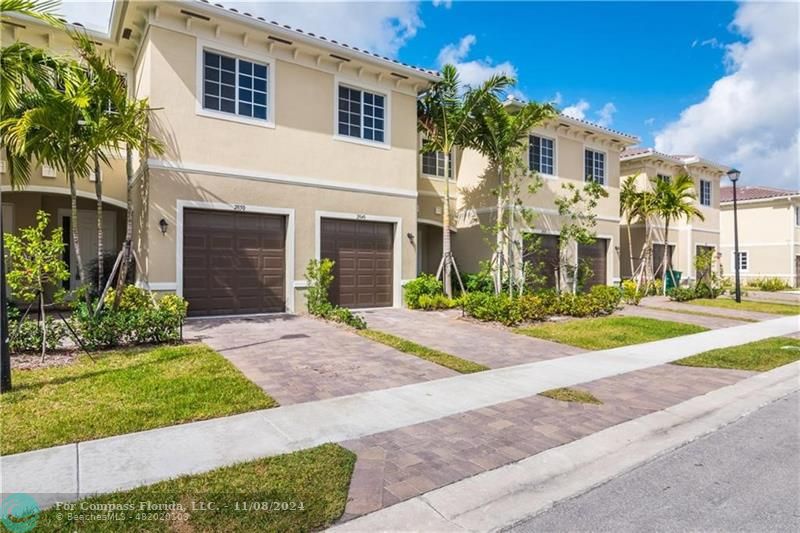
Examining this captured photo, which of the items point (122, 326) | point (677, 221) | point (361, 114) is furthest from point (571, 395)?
point (677, 221)

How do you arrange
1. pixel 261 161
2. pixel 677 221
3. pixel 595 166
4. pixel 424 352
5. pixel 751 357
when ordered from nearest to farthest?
pixel 424 352 → pixel 751 357 → pixel 261 161 → pixel 595 166 → pixel 677 221

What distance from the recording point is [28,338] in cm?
759

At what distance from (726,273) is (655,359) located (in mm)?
32148

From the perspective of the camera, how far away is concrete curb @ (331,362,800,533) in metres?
3.36

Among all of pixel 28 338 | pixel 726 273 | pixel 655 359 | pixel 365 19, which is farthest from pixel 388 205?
pixel 726 273

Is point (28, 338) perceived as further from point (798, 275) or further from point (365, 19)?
point (798, 275)

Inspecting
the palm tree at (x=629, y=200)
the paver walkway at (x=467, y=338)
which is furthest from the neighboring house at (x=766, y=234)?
the paver walkway at (x=467, y=338)

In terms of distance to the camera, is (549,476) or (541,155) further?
(541,155)

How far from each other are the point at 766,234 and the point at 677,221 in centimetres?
1250

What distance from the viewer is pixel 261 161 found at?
1230 cm

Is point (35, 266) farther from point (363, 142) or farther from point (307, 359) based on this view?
point (363, 142)

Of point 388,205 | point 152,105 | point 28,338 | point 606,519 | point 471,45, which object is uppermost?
point 471,45

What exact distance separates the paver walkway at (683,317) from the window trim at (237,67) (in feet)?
40.0

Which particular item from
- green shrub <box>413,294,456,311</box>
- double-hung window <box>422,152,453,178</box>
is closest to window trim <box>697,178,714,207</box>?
double-hung window <box>422,152,453,178</box>
